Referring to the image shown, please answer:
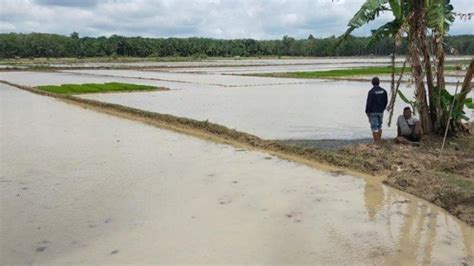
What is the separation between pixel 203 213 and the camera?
16.9ft

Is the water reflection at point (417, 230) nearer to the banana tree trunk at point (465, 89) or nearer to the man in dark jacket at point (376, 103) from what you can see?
the man in dark jacket at point (376, 103)

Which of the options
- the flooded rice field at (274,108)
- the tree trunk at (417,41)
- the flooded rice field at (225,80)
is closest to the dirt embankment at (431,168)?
the tree trunk at (417,41)

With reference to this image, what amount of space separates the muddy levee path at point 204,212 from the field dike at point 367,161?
185mm

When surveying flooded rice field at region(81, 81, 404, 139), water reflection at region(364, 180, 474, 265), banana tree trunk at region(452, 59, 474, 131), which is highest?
banana tree trunk at region(452, 59, 474, 131)

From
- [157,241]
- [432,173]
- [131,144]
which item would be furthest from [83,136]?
[432,173]

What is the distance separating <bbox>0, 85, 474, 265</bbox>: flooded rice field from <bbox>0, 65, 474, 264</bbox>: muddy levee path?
13 mm

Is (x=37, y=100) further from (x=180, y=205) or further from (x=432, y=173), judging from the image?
(x=432, y=173)

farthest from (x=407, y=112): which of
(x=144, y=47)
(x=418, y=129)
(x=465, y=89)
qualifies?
(x=144, y=47)

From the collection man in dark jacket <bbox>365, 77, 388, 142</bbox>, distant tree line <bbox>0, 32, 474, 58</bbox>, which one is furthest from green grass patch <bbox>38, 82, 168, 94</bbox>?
distant tree line <bbox>0, 32, 474, 58</bbox>

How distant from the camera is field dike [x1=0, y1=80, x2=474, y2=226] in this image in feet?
17.9

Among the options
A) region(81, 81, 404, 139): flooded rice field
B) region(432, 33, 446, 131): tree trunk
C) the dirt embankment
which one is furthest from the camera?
region(81, 81, 404, 139): flooded rice field

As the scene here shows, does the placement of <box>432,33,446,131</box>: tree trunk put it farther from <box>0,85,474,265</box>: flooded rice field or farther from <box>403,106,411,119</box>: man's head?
<box>0,85,474,265</box>: flooded rice field

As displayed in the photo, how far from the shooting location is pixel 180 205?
5406 millimetres

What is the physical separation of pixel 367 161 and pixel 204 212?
3.00 m
